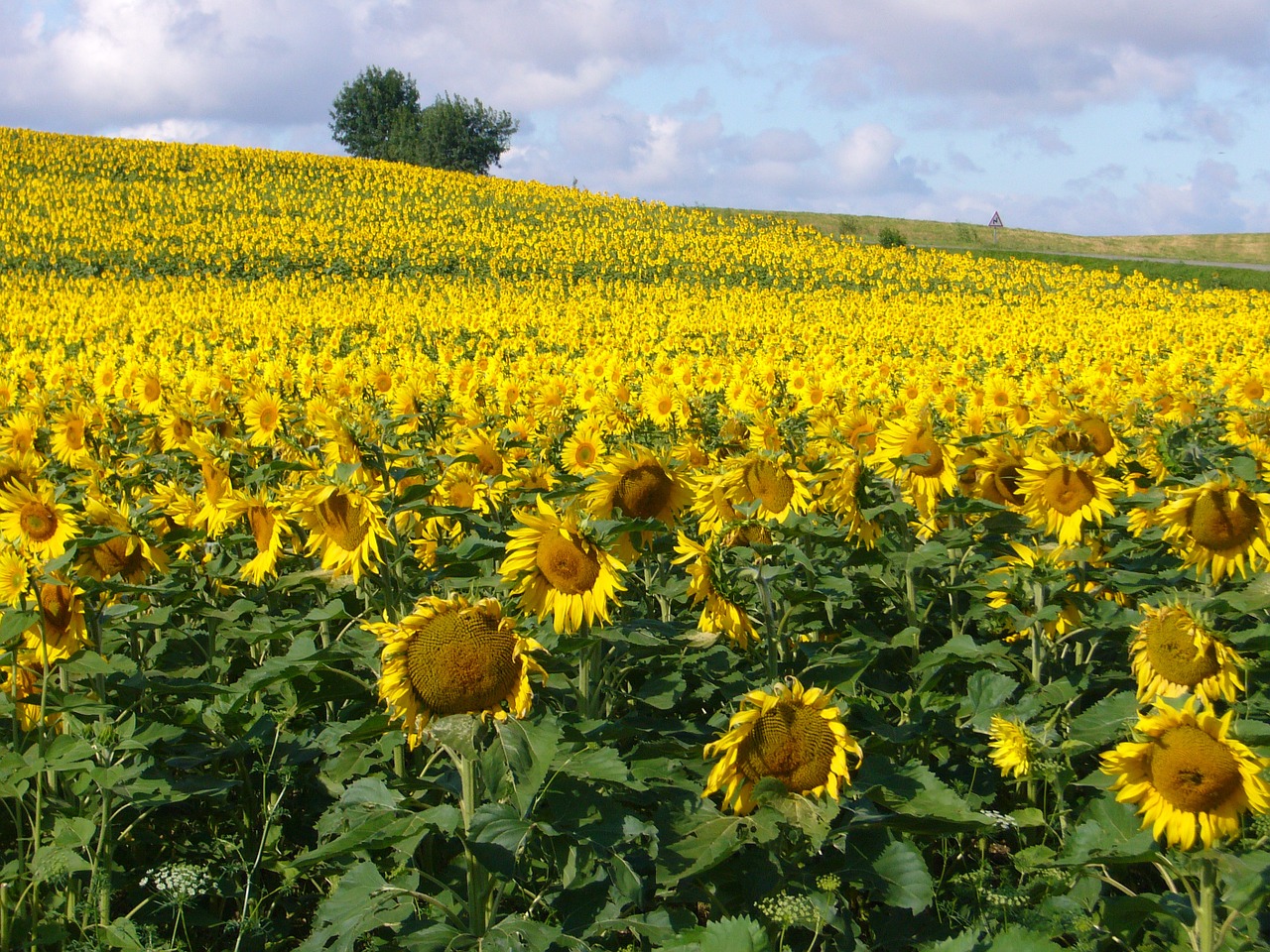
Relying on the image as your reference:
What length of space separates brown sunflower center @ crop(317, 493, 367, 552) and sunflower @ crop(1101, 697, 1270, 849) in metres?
2.19

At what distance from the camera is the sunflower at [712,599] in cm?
327

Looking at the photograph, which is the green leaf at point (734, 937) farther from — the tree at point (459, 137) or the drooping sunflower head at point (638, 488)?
the tree at point (459, 137)

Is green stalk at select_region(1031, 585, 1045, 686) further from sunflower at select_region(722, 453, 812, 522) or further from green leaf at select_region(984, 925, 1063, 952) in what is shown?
green leaf at select_region(984, 925, 1063, 952)

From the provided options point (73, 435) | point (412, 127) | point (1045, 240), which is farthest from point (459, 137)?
point (73, 435)

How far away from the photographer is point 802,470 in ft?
14.4

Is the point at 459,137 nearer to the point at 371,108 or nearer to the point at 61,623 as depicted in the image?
the point at 371,108

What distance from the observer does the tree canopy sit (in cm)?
7262

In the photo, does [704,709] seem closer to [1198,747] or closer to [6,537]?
[1198,747]

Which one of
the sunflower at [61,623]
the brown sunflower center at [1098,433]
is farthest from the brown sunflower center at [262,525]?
the brown sunflower center at [1098,433]

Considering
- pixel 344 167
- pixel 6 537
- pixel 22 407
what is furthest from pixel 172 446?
pixel 344 167

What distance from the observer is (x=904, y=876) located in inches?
107

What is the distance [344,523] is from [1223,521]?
2.96m

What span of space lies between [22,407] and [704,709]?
178 inches

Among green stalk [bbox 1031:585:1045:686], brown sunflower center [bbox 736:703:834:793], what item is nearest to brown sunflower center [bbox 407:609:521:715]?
brown sunflower center [bbox 736:703:834:793]
